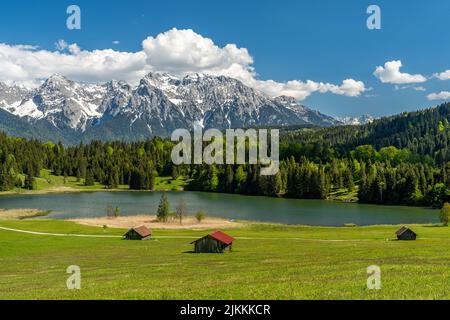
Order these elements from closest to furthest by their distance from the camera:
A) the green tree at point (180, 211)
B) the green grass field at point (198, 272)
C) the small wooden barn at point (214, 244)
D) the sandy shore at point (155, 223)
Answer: the green grass field at point (198, 272) → the small wooden barn at point (214, 244) → the sandy shore at point (155, 223) → the green tree at point (180, 211)

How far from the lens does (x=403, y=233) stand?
237 feet

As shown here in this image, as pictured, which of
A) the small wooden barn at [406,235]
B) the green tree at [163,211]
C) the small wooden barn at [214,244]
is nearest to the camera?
the small wooden barn at [214,244]

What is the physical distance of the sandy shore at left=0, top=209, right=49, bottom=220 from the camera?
123 metres

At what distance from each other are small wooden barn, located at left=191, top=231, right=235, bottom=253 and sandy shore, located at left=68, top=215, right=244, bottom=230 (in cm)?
3901

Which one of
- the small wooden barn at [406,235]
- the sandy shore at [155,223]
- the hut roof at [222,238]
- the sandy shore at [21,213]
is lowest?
the sandy shore at [155,223]

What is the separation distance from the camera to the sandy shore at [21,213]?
12296 cm

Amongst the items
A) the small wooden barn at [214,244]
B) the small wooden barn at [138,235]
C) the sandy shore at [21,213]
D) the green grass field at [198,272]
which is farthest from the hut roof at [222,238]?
the sandy shore at [21,213]

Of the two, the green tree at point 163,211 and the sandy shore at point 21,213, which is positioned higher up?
the green tree at point 163,211

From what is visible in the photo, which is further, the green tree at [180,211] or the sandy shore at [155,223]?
the green tree at [180,211]

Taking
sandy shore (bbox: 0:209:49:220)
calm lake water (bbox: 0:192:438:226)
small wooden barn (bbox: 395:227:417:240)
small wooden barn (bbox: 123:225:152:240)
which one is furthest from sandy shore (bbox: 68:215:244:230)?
small wooden barn (bbox: 395:227:417:240)

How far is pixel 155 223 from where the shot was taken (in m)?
110

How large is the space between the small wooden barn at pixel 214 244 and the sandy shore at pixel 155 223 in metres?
39.0

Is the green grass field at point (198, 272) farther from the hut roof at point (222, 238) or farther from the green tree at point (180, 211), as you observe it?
the green tree at point (180, 211)
